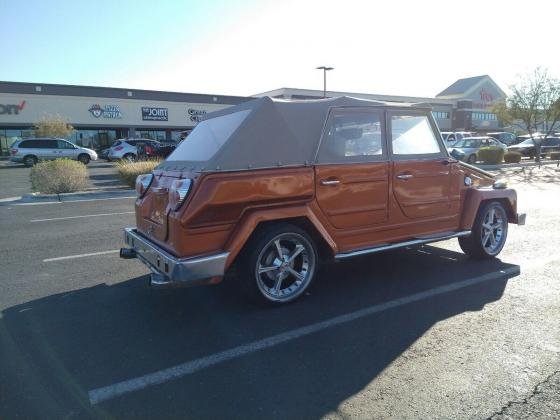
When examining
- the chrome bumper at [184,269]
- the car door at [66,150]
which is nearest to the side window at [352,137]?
the chrome bumper at [184,269]

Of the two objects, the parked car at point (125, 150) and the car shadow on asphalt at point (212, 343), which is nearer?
the car shadow on asphalt at point (212, 343)

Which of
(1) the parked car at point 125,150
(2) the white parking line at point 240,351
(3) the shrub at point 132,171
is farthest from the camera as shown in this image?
(1) the parked car at point 125,150

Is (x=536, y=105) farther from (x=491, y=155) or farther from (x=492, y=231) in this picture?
(x=492, y=231)

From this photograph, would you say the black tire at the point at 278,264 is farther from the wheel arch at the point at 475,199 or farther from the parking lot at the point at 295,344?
the wheel arch at the point at 475,199

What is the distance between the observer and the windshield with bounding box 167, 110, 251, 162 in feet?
14.0

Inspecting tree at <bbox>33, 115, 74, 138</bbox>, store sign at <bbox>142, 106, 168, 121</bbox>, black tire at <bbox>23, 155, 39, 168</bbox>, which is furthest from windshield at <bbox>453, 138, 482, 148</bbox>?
store sign at <bbox>142, 106, 168, 121</bbox>

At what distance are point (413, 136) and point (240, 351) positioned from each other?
125 inches

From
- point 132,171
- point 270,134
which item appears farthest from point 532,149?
point 270,134

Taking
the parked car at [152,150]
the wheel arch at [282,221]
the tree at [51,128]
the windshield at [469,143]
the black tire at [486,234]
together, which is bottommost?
the black tire at [486,234]

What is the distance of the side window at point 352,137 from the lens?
4.43m

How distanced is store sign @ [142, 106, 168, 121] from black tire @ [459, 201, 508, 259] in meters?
43.0

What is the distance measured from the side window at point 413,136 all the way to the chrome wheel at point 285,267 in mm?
1553

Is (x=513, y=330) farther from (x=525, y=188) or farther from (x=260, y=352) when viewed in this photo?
(x=525, y=188)

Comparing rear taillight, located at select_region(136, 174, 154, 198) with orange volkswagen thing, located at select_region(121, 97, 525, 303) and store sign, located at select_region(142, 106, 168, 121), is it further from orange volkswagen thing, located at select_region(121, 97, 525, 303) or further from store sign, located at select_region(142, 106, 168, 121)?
store sign, located at select_region(142, 106, 168, 121)
